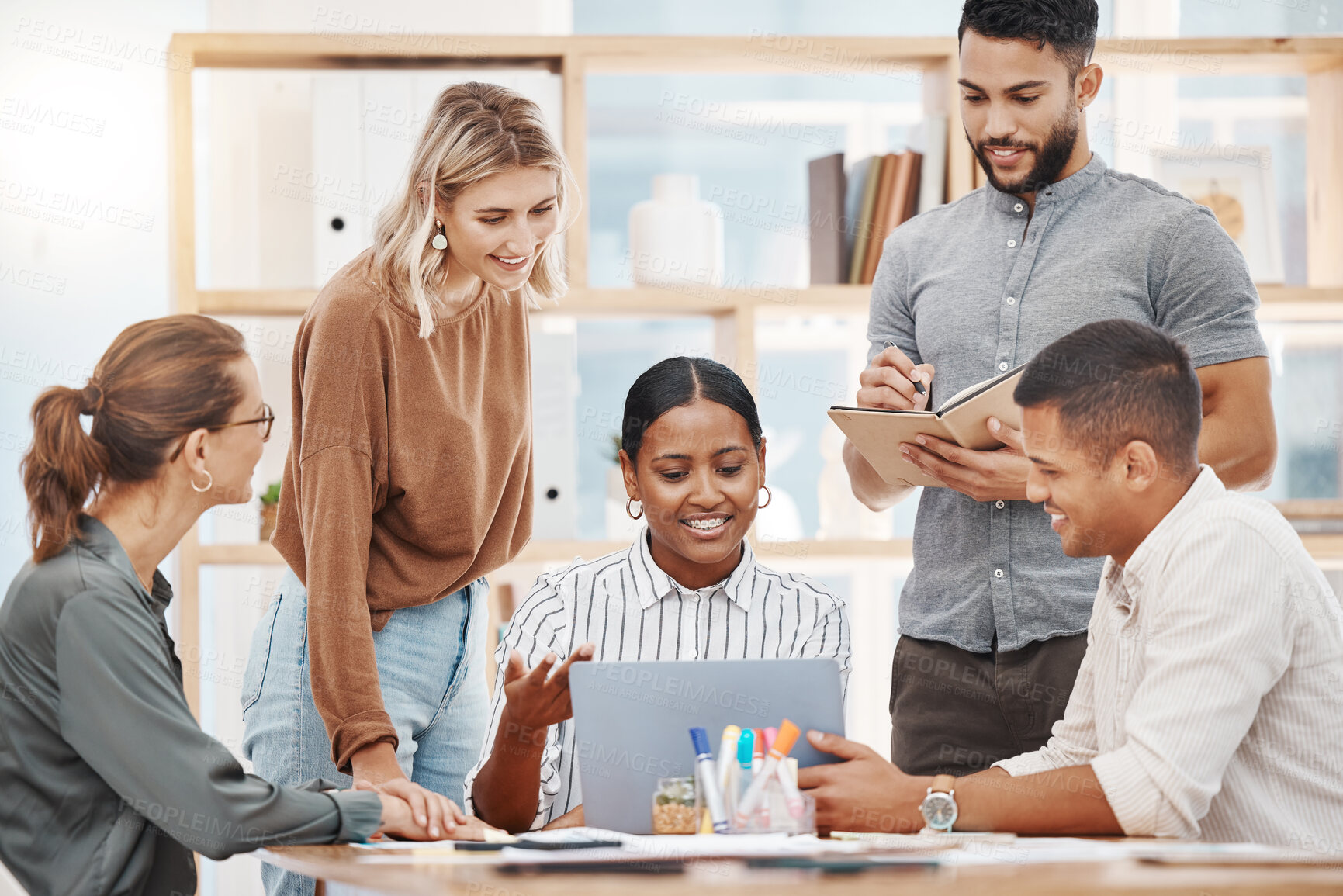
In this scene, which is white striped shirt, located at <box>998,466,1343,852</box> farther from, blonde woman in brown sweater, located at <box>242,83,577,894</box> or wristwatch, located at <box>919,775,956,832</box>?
blonde woman in brown sweater, located at <box>242,83,577,894</box>

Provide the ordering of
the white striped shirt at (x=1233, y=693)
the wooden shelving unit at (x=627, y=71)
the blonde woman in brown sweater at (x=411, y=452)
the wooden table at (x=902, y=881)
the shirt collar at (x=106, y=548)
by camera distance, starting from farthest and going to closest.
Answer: the wooden shelving unit at (x=627, y=71) < the blonde woman in brown sweater at (x=411, y=452) < the shirt collar at (x=106, y=548) < the white striped shirt at (x=1233, y=693) < the wooden table at (x=902, y=881)

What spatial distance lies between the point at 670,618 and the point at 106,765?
2.72ft

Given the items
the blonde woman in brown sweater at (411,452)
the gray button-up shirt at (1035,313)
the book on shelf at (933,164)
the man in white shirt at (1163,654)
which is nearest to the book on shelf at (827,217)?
the book on shelf at (933,164)

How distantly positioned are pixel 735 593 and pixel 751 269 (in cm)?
157

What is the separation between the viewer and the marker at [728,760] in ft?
4.16

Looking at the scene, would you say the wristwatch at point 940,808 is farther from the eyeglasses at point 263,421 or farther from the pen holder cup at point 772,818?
the eyeglasses at point 263,421

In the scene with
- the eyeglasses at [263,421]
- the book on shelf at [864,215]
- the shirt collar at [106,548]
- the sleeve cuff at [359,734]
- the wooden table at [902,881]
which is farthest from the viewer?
the book on shelf at [864,215]

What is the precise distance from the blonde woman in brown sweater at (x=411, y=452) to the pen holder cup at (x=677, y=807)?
19.1 inches

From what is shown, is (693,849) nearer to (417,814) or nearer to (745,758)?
(745,758)

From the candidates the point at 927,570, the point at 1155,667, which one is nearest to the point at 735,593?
the point at 927,570

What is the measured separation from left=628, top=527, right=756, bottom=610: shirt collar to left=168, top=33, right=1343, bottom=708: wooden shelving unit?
88cm

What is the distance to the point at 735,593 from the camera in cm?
183

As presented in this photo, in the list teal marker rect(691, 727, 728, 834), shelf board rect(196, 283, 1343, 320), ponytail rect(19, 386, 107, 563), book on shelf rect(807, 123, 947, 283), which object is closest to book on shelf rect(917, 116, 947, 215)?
book on shelf rect(807, 123, 947, 283)

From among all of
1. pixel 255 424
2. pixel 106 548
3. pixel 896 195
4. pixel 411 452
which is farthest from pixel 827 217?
pixel 106 548
